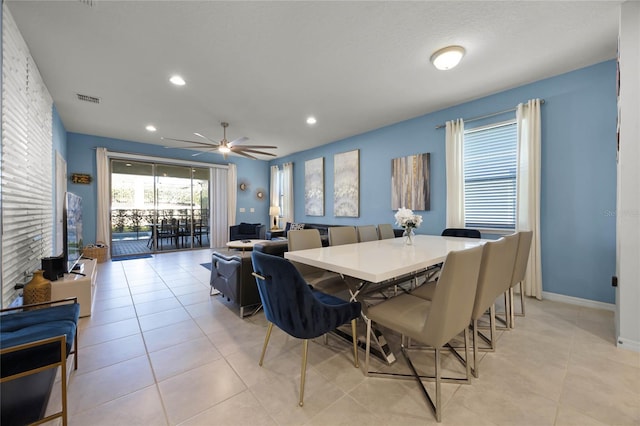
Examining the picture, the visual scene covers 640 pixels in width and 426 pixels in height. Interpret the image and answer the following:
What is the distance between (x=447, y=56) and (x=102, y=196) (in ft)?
23.1

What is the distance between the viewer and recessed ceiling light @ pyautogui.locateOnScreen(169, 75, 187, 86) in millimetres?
3035

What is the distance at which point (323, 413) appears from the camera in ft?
4.52

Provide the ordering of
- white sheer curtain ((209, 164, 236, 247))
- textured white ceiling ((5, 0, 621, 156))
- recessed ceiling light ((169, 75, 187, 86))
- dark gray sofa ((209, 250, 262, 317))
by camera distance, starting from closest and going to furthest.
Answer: textured white ceiling ((5, 0, 621, 156)), dark gray sofa ((209, 250, 262, 317)), recessed ceiling light ((169, 75, 187, 86)), white sheer curtain ((209, 164, 236, 247))

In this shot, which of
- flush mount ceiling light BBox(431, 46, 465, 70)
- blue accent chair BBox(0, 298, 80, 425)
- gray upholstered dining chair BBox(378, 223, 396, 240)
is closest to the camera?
blue accent chair BBox(0, 298, 80, 425)

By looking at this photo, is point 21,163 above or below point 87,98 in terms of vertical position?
below

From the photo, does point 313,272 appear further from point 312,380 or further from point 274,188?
point 274,188

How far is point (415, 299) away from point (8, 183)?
3381 mm

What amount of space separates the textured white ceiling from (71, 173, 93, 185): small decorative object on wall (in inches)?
71.4

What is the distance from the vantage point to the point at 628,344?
1.99 meters

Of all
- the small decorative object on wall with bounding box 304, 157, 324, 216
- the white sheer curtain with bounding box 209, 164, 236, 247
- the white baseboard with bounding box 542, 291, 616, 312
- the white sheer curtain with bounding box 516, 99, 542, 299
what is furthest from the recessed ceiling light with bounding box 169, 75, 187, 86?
the white baseboard with bounding box 542, 291, 616, 312

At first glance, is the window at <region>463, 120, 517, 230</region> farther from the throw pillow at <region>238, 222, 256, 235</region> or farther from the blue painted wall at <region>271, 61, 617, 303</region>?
the throw pillow at <region>238, 222, 256, 235</region>

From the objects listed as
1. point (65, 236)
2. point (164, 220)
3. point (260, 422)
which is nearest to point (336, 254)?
point (260, 422)

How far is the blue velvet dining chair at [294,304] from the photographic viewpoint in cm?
140

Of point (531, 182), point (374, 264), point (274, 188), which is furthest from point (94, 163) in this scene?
point (531, 182)
